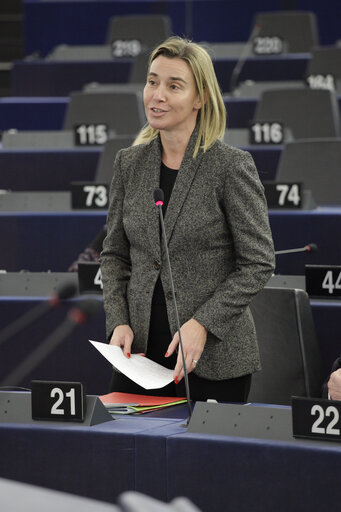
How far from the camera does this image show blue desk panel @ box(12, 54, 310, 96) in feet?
22.4

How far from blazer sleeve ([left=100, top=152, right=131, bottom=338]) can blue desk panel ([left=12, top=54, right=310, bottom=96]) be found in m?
4.94

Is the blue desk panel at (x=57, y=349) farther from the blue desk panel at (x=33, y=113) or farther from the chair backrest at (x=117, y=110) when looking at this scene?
the blue desk panel at (x=33, y=113)

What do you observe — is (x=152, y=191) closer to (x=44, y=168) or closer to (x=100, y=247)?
(x=100, y=247)

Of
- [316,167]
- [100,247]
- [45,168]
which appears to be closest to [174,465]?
[100,247]

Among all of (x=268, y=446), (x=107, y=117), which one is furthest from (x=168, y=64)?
(x=107, y=117)

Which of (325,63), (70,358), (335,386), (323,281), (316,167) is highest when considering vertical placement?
(325,63)

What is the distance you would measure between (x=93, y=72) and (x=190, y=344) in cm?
541

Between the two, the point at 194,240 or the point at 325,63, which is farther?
the point at 325,63

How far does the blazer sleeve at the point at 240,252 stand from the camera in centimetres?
190

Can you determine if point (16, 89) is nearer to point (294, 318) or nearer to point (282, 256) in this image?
point (282, 256)

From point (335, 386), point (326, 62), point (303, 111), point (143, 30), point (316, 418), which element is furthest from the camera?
point (143, 30)

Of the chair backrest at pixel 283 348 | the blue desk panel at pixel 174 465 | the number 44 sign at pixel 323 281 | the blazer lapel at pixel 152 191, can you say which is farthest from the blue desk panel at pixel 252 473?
the number 44 sign at pixel 323 281

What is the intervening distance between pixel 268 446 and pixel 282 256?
6.44 ft

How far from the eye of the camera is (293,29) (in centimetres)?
750
